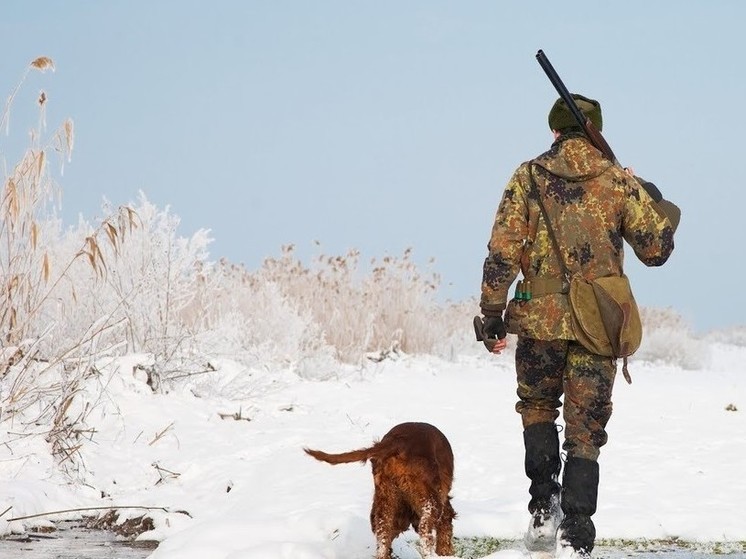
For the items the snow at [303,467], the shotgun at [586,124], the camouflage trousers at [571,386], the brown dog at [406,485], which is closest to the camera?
the brown dog at [406,485]

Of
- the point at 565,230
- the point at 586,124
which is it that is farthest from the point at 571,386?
the point at 586,124

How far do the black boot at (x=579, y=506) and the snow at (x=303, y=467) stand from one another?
0.36 m

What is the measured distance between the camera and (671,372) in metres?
17.2

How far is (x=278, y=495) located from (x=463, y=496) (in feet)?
4.07

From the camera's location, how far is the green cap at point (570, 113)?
5.04 meters

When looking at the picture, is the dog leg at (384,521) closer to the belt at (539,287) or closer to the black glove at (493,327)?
the black glove at (493,327)

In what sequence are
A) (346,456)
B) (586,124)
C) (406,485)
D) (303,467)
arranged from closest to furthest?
(406,485)
(346,456)
(586,124)
(303,467)

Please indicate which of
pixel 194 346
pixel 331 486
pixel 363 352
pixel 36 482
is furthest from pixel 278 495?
pixel 363 352

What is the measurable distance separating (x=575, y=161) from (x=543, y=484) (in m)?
1.59

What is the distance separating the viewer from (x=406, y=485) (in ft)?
15.0

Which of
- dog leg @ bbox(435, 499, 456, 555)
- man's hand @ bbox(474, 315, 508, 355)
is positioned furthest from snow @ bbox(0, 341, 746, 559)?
man's hand @ bbox(474, 315, 508, 355)

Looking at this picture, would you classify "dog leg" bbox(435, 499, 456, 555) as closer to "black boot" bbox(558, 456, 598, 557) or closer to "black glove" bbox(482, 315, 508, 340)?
"black boot" bbox(558, 456, 598, 557)

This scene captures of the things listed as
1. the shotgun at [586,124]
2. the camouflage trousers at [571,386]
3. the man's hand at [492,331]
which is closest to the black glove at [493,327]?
the man's hand at [492,331]

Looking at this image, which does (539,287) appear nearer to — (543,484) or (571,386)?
(571,386)
